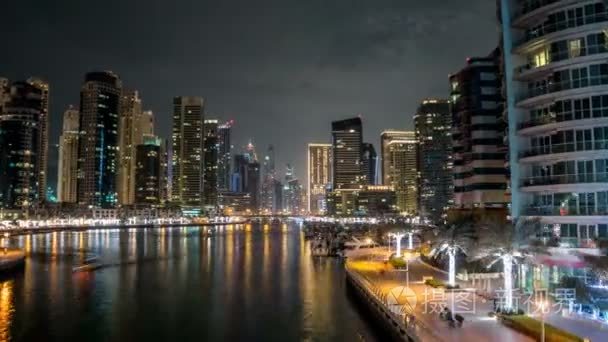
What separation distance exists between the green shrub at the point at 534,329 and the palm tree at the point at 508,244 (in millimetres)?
2308

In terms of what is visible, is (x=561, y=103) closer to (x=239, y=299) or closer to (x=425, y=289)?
(x=425, y=289)

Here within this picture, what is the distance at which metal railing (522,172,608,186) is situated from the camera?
132 ft

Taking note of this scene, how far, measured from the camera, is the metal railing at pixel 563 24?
135ft

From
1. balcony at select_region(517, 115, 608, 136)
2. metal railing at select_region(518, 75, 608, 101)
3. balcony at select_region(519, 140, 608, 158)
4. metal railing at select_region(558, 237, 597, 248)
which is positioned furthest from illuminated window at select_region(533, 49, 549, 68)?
metal railing at select_region(558, 237, 597, 248)

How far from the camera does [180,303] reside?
54.8 metres

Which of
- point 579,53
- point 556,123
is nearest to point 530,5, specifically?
point 579,53

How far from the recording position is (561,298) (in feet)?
120

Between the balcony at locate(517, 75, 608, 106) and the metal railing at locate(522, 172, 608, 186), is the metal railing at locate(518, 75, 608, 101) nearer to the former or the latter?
the balcony at locate(517, 75, 608, 106)

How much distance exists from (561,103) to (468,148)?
47.0 metres

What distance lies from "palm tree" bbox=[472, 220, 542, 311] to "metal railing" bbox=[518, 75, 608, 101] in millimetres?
11519

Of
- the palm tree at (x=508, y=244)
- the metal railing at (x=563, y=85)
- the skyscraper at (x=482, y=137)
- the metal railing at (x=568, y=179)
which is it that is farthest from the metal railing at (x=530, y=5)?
the skyscraper at (x=482, y=137)

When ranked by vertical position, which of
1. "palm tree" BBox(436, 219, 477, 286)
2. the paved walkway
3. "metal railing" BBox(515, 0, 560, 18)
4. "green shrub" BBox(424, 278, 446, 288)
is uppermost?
"metal railing" BBox(515, 0, 560, 18)

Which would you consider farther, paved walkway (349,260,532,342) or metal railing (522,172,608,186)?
metal railing (522,172,608,186)

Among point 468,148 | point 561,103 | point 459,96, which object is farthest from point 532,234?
point 459,96
